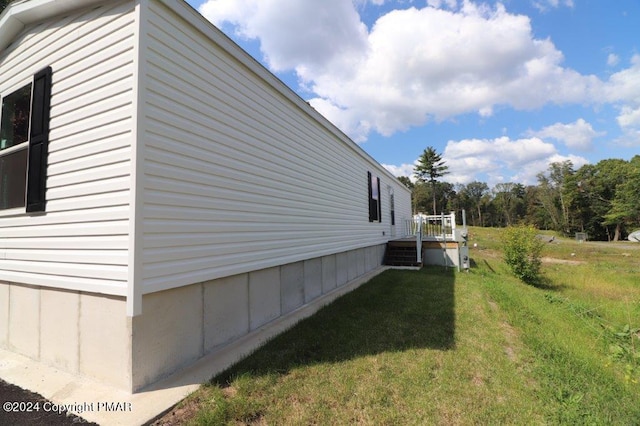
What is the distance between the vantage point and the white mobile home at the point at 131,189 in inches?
105

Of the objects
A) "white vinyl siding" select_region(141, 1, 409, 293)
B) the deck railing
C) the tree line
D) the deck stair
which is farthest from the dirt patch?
the tree line

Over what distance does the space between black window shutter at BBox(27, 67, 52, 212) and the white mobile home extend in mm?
18

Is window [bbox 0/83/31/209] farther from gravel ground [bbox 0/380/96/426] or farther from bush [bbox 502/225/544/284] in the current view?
bush [bbox 502/225/544/284]

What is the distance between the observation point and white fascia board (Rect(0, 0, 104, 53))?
10.5 feet

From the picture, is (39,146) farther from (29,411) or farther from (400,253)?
(400,253)

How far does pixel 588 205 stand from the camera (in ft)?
141

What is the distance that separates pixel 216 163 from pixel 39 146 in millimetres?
1970

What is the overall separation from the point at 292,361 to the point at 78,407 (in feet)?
5.92

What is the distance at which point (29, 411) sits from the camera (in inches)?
93.1

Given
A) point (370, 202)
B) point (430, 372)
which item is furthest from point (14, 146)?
point (370, 202)

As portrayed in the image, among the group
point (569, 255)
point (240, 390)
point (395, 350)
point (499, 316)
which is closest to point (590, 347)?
point (499, 316)

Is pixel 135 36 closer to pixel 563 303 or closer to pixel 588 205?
pixel 563 303

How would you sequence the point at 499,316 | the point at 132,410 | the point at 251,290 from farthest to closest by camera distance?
1. the point at 499,316
2. the point at 251,290
3. the point at 132,410

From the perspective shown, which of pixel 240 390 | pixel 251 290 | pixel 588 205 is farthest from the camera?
pixel 588 205
